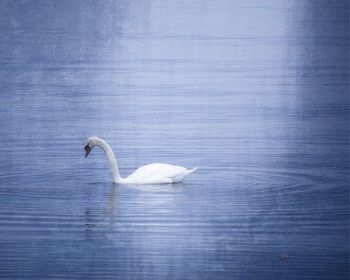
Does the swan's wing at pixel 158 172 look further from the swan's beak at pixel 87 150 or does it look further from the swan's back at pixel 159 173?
the swan's beak at pixel 87 150

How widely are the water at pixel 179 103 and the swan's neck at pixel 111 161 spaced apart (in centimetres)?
4

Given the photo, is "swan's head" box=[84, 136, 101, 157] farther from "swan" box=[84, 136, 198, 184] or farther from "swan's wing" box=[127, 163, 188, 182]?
"swan's wing" box=[127, 163, 188, 182]

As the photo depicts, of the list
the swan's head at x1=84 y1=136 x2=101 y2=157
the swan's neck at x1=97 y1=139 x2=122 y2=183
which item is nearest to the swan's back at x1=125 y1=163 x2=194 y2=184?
the swan's neck at x1=97 y1=139 x2=122 y2=183

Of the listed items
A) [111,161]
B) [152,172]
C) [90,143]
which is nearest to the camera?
[152,172]

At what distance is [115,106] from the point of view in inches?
156

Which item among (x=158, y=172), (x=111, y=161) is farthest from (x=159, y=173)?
(x=111, y=161)

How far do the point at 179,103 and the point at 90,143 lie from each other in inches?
17.6

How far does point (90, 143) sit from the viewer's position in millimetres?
4027

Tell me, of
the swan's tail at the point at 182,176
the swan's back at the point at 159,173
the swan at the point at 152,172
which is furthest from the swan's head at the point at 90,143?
the swan's tail at the point at 182,176

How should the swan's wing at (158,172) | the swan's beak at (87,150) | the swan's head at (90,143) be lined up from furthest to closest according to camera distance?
the swan's beak at (87,150)
the swan's head at (90,143)
the swan's wing at (158,172)

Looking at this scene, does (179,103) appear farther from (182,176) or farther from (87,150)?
(87,150)

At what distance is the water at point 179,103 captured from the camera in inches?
150

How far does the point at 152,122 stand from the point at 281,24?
0.73 meters

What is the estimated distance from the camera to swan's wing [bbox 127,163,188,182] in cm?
A: 380
